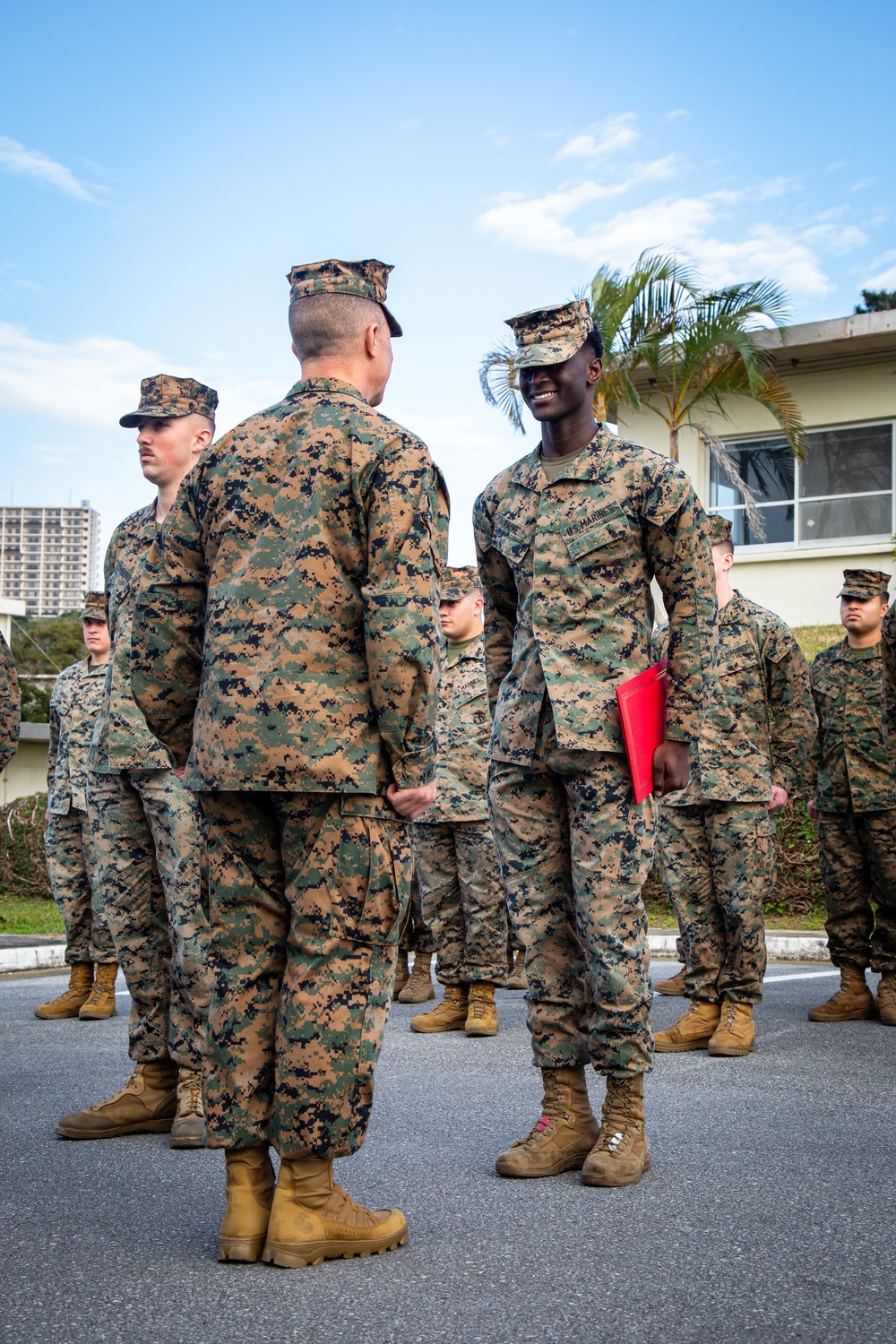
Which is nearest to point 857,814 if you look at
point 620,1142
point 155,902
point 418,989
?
point 418,989

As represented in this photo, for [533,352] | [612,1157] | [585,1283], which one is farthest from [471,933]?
[585,1283]

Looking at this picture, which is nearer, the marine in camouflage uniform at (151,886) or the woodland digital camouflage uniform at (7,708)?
the marine in camouflage uniform at (151,886)

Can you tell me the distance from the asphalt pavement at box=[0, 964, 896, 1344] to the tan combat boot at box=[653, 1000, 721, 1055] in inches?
38.8

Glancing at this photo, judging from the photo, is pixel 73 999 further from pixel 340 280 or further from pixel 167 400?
pixel 340 280

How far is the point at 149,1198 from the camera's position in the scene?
376 cm

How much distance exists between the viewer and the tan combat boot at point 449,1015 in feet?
24.2

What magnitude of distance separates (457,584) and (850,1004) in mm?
3389

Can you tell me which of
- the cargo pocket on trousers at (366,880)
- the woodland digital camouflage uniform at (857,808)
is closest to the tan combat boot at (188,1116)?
the cargo pocket on trousers at (366,880)

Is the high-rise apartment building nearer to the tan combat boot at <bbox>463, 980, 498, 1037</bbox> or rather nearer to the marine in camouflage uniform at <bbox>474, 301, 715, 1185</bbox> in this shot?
the tan combat boot at <bbox>463, 980, 498, 1037</bbox>

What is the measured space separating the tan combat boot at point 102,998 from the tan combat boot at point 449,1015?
1.79 metres

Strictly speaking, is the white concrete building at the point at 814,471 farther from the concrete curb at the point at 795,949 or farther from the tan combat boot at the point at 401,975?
the tan combat boot at the point at 401,975

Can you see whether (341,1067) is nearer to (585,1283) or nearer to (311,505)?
(585,1283)

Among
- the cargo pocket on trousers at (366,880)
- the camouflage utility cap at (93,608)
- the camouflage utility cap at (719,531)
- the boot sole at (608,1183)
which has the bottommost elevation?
the boot sole at (608,1183)

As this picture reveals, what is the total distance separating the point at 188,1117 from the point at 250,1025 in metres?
1.46
